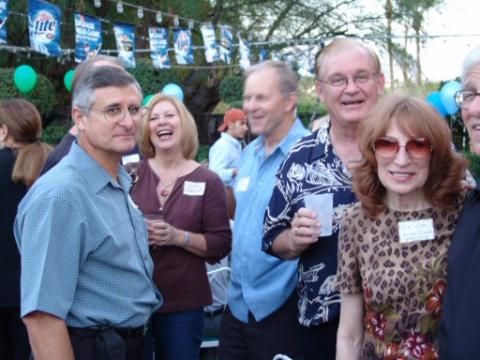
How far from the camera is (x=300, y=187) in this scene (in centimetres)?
292

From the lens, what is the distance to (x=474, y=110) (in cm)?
205

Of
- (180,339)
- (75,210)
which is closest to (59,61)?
(180,339)

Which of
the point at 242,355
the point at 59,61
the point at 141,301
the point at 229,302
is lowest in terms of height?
the point at 242,355

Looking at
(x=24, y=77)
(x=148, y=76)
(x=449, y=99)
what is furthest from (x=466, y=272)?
(x=148, y=76)

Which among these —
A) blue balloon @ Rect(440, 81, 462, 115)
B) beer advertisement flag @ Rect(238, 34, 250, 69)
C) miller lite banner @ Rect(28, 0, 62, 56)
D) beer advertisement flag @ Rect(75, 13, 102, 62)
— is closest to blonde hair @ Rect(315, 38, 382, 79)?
blue balloon @ Rect(440, 81, 462, 115)

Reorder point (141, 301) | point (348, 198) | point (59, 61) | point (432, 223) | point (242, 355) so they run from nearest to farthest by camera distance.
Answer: point (432, 223)
point (141, 301)
point (348, 198)
point (242, 355)
point (59, 61)

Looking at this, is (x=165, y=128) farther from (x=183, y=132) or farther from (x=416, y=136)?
(x=416, y=136)

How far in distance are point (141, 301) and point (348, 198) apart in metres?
1.01

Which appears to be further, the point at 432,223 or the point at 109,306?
the point at 109,306

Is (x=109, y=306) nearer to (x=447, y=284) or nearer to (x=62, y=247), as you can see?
(x=62, y=247)

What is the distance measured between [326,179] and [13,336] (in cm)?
259

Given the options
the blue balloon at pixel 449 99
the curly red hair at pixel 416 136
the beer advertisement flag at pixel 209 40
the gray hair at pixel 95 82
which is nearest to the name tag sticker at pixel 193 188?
the gray hair at pixel 95 82

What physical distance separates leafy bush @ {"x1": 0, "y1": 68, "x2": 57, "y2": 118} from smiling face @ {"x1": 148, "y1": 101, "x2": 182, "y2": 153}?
406 inches

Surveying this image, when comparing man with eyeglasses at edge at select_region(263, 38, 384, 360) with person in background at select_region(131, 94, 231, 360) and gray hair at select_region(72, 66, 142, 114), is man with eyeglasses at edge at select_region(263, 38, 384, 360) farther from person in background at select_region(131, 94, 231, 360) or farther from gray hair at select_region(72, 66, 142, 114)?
gray hair at select_region(72, 66, 142, 114)
